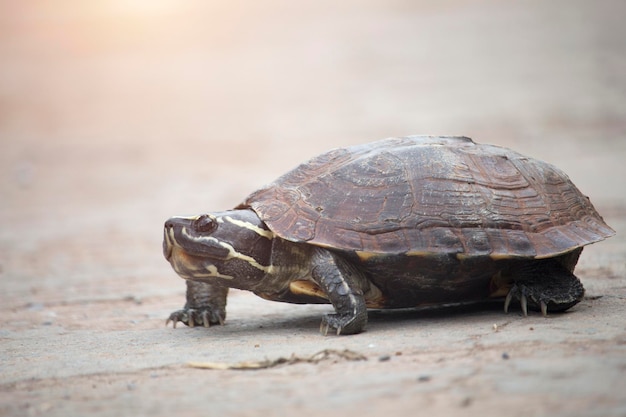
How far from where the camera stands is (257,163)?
16219 mm

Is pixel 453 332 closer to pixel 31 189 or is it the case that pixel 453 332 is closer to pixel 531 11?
pixel 31 189

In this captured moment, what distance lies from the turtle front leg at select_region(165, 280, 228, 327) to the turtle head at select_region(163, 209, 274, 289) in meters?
0.61

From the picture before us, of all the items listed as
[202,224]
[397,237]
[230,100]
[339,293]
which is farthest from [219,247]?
[230,100]

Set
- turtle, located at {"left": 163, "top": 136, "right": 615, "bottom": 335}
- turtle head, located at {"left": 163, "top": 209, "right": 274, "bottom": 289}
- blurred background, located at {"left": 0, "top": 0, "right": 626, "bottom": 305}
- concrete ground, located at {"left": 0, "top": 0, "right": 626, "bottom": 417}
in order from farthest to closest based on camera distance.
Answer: blurred background, located at {"left": 0, "top": 0, "right": 626, "bottom": 305} < turtle head, located at {"left": 163, "top": 209, "right": 274, "bottom": 289} < turtle, located at {"left": 163, "top": 136, "right": 615, "bottom": 335} < concrete ground, located at {"left": 0, "top": 0, "right": 626, "bottom": 417}

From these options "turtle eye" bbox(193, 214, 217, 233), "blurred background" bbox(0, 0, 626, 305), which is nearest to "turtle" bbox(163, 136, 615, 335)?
"turtle eye" bbox(193, 214, 217, 233)

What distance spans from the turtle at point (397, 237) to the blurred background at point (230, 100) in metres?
2.97

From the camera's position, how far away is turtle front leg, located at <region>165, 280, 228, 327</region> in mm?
5844

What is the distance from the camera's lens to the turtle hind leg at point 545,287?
16.5 feet

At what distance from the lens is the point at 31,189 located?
15969 mm

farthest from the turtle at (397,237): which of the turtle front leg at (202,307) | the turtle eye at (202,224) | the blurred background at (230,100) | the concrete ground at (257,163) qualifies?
the blurred background at (230,100)

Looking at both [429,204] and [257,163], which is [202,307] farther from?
[257,163]

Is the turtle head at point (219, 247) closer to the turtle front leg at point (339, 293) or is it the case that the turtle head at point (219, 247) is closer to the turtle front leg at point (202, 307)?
the turtle front leg at point (339, 293)

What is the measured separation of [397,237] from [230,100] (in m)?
17.3

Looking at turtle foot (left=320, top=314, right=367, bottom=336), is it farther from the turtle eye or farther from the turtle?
the turtle eye
